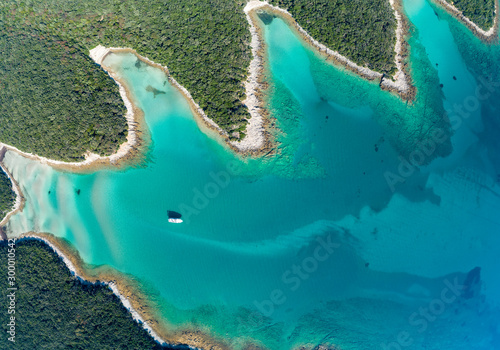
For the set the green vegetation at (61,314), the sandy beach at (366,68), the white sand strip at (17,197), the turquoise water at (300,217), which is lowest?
the green vegetation at (61,314)

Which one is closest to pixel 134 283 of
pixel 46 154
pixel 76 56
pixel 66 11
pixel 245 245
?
pixel 245 245

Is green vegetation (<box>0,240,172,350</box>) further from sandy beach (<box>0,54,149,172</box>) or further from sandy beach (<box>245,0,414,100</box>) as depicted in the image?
sandy beach (<box>245,0,414,100</box>)

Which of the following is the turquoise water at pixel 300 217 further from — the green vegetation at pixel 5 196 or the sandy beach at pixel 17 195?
the green vegetation at pixel 5 196

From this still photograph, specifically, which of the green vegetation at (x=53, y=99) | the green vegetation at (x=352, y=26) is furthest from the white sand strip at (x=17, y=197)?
the green vegetation at (x=352, y=26)

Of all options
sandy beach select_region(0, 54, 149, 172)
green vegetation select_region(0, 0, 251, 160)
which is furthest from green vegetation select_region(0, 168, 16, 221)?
green vegetation select_region(0, 0, 251, 160)

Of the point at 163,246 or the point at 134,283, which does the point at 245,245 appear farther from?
the point at 134,283

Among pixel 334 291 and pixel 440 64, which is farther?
pixel 440 64
